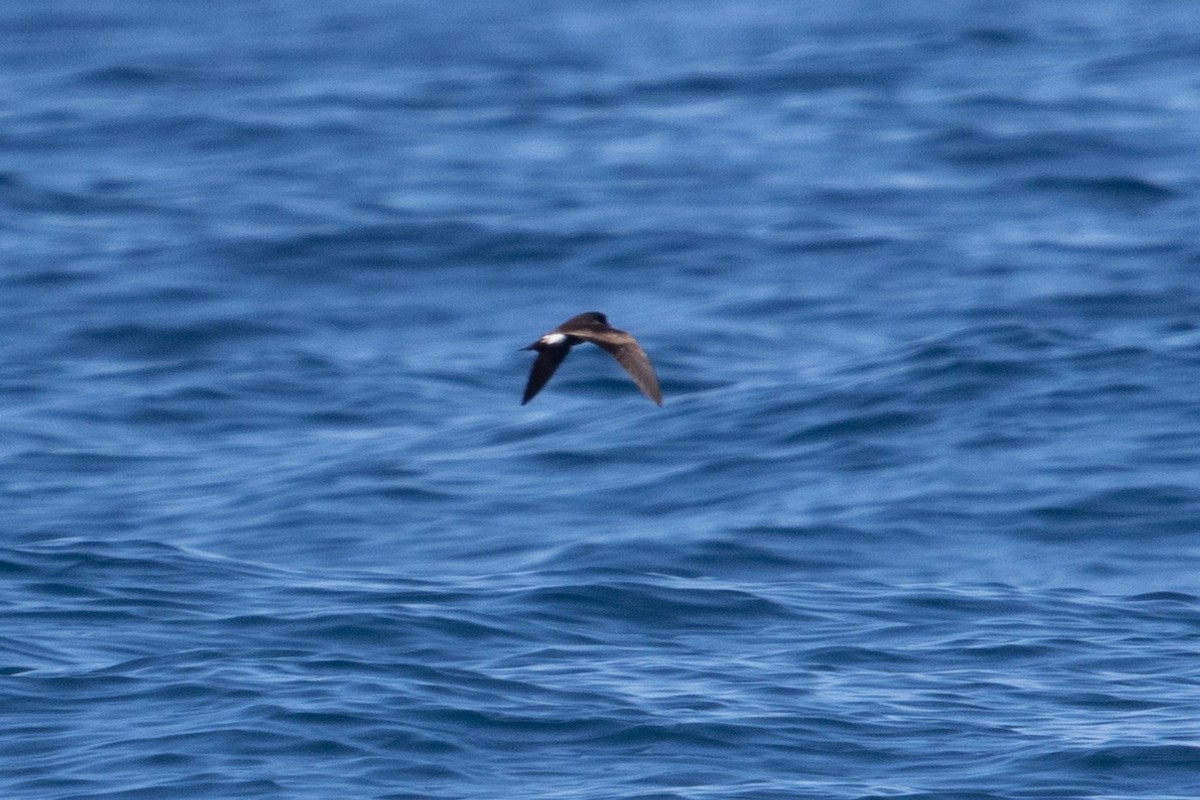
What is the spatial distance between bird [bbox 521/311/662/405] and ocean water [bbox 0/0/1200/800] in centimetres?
129

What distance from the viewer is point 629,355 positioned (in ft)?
26.9

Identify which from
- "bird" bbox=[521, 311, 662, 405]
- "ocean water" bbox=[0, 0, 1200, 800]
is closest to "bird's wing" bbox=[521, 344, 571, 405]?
"bird" bbox=[521, 311, 662, 405]

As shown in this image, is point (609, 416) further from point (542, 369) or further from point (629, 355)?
point (629, 355)

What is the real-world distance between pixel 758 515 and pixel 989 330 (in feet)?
11.7

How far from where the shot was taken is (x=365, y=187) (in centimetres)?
1912

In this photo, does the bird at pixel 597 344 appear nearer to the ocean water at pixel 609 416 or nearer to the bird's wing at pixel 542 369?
the bird's wing at pixel 542 369

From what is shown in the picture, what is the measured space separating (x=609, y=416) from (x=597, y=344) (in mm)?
5151

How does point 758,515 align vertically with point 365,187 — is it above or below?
below

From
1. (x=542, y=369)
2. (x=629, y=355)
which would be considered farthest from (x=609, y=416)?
(x=629, y=355)

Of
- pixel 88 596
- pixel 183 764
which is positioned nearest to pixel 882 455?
pixel 88 596

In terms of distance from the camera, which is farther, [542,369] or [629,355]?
[542,369]

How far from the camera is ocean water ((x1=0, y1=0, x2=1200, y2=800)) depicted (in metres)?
8.27

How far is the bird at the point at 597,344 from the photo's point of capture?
26.5ft

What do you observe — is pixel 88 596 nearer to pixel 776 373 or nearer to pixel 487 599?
pixel 487 599
